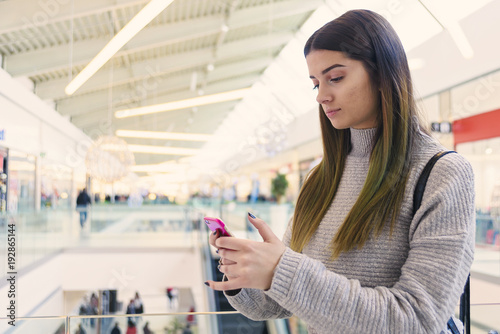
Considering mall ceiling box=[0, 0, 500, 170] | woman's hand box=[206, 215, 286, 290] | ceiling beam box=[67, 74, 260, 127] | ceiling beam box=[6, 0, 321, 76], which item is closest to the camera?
woman's hand box=[206, 215, 286, 290]

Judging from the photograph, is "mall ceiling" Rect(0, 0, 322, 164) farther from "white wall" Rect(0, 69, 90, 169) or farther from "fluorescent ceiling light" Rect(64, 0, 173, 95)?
"fluorescent ceiling light" Rect(64, 0, 173, 95)

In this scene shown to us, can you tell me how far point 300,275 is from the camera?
63 centimetres

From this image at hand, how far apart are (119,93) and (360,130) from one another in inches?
524

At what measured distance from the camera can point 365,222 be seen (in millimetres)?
784

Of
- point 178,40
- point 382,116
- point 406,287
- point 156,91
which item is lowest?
point 406,287

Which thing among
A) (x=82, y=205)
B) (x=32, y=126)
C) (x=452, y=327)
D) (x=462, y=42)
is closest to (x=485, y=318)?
(x=452, y=327)

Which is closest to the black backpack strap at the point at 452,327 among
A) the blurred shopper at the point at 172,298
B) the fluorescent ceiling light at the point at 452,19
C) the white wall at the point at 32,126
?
the fluorescent ceiling light at the point at 452,19

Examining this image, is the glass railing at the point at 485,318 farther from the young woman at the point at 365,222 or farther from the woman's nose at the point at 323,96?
the woman's nose at the point at 323,96

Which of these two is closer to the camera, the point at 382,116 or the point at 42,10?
the point at 382,116

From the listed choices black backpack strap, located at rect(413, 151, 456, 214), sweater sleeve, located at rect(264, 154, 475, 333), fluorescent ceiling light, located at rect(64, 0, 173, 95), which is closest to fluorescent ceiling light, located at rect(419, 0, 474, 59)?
fluorescent ceiling light, located at rect(64, 0, 173, 95)

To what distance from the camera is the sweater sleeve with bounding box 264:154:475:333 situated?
0.64 metres

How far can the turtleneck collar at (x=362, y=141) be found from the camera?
89 cm

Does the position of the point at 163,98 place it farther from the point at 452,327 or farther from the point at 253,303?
the point at 452,327

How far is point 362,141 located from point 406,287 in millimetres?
341
